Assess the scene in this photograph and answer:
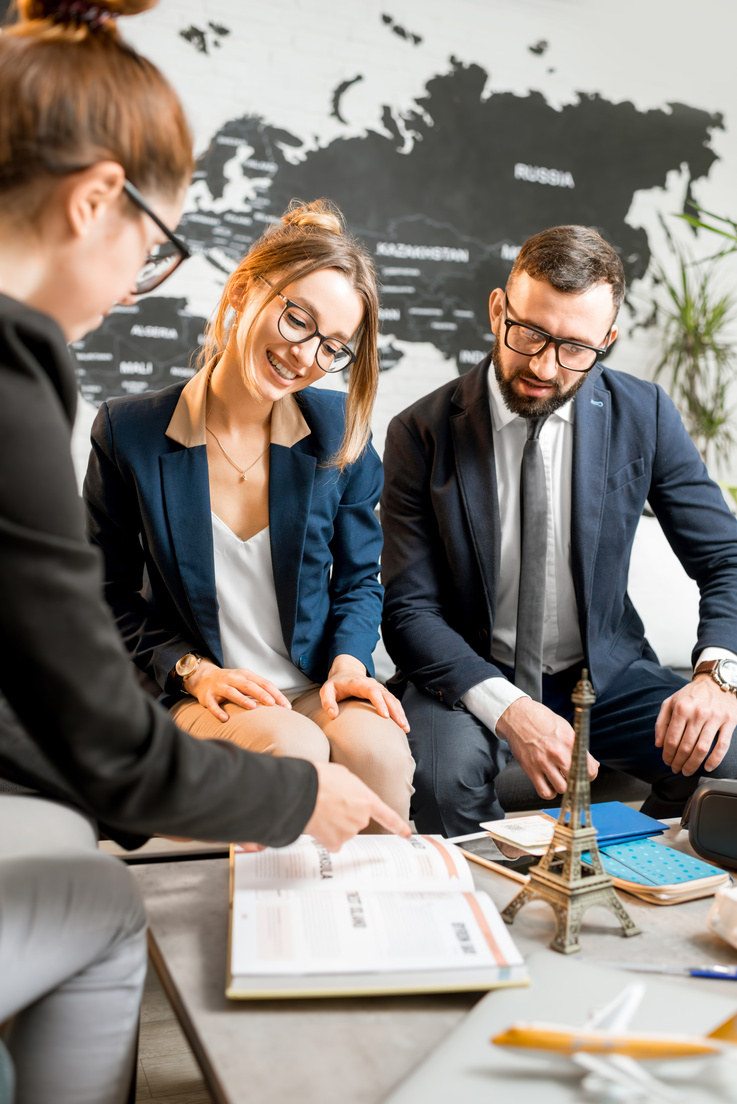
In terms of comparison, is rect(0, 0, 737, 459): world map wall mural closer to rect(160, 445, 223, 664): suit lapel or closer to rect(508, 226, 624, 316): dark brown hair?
rect(508, 226, 624, 316): dark brown hair

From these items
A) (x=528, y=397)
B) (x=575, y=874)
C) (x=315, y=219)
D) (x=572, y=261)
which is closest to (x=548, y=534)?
(x=528, y=397)

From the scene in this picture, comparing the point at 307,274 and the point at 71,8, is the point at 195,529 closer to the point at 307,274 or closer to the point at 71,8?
the point at 307,274

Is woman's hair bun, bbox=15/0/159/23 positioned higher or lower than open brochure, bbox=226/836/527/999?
higher

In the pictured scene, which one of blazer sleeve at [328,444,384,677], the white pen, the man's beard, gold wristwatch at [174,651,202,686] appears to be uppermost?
the man's beard

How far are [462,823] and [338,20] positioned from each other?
113 inches

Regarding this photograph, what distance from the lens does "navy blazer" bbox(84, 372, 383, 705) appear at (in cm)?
154

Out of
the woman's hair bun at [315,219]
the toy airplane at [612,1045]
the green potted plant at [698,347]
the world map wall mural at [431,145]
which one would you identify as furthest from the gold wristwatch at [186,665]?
the green potted plant at [698,347]

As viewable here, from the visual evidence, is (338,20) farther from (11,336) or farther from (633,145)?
(11,336)

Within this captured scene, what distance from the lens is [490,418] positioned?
1914mm

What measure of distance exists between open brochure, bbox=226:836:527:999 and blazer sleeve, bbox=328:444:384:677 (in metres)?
0.67

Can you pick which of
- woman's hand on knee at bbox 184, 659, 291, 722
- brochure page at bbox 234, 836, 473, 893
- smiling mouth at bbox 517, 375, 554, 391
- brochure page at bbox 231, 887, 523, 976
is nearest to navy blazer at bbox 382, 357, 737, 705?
smiling mouth at bbox 517, 375, 554, 391

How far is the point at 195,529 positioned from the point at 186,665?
0.23 m

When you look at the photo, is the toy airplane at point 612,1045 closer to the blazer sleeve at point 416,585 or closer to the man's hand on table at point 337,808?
the man's hand on table at point 337,808

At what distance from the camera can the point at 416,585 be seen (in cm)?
189
